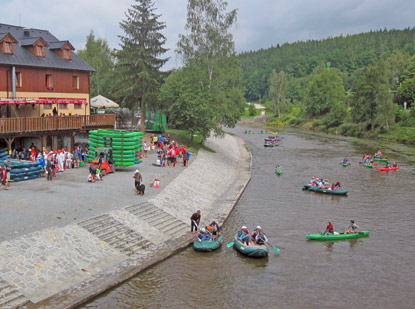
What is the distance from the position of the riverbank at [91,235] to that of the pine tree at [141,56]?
68.5ft

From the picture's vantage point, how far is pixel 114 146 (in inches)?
1405

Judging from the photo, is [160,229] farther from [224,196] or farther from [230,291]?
[224,196]

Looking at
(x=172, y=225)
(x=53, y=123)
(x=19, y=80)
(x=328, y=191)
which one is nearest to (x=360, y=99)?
(x=328, y=191)

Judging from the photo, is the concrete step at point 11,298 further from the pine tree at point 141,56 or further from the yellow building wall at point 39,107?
the pine tree at point 141,56

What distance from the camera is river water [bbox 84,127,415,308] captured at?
61.6 feet

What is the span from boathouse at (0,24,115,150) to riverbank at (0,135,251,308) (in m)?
6.62

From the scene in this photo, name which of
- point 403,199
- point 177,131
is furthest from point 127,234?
point 177,131

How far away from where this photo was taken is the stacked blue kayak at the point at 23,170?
100.0 feet

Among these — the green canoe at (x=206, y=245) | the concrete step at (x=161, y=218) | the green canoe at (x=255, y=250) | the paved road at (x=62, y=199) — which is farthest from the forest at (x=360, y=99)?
the green canoe at (x=255, y=250)

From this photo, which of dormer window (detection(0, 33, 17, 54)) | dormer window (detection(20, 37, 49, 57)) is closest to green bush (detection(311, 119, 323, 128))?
dormer window (detection(20, 37, 49, 57))

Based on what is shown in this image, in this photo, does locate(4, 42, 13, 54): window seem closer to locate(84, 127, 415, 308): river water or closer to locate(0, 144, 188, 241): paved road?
locate(0, 144, 188, 241): paved road

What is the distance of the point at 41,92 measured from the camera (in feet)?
140

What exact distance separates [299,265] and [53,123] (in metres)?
26.3

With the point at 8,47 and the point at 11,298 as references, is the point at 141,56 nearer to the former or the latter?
the point at 8,47
